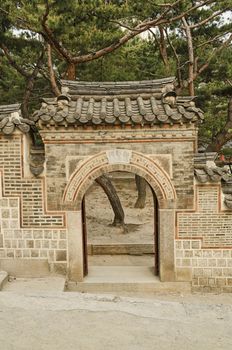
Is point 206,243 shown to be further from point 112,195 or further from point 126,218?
point 126,218

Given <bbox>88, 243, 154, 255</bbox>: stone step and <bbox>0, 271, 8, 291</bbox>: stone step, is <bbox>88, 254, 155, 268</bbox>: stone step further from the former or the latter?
<bbox>0, 271, 8, 291</bbox>: stone step

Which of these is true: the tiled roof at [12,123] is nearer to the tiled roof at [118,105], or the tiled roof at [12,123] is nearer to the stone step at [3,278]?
the tiled roof at [118,105]

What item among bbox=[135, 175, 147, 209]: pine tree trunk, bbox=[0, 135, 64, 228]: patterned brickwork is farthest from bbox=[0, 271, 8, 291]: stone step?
bbox=[135, 175, 147, 209]: pine tree trunk

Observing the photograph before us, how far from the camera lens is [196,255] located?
325 inches

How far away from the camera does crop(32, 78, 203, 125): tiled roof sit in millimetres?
7660

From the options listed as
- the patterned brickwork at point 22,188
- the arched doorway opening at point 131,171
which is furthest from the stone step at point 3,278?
the arched doorway opening at point 131,171

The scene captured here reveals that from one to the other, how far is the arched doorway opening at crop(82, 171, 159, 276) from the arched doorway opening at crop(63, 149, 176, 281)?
510mm

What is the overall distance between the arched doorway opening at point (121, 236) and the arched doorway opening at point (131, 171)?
0.51 m

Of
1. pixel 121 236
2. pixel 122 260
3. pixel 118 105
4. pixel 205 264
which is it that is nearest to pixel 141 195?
pixel 121 236

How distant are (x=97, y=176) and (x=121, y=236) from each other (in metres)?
6.30

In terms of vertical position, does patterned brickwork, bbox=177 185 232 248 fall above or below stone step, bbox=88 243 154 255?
above

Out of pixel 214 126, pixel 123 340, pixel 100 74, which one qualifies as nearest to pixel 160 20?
pixel 100 74

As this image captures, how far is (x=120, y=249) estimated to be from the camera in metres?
12.0

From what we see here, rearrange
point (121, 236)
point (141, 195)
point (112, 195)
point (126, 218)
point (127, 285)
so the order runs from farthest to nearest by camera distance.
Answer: point (141, 195), point (126, 218), point (112, 195), point (121, 236), point (127, 285)
